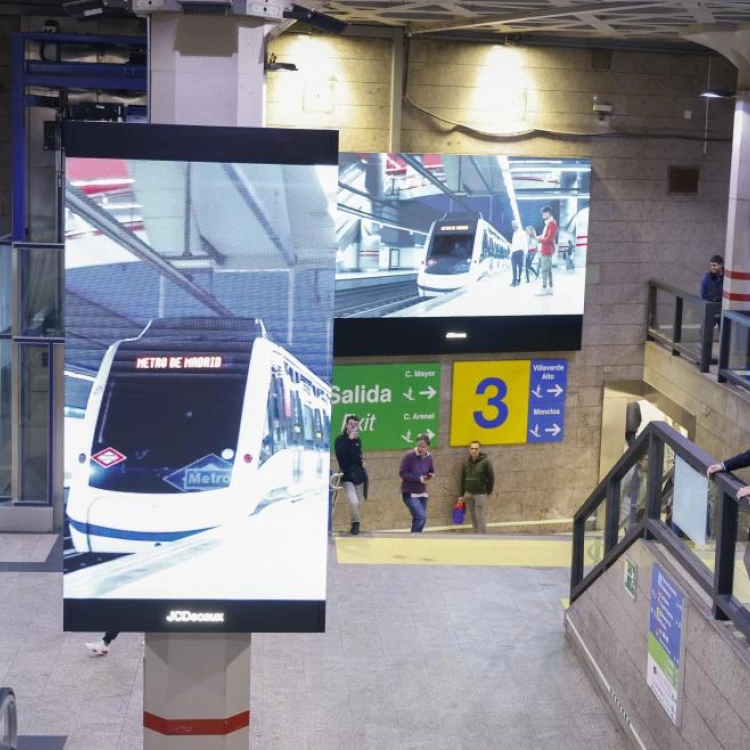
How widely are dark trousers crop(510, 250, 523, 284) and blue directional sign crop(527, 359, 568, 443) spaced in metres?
1.15

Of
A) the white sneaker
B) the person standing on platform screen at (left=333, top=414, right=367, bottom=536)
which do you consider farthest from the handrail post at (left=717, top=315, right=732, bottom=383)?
the white sneaker

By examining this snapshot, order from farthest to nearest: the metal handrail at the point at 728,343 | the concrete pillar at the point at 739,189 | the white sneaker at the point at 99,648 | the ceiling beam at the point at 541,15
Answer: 1. the concrete pillar at the point at 739,189
2. the metal handrail at the point at 728,343
3. the ceiling beam at the point at 541,15
4. the white sneaker at the point at 99,648

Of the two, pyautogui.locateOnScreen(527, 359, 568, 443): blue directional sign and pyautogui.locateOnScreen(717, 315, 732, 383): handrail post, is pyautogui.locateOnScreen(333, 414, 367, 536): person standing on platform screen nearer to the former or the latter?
pyautogui.locateOnScreen(717, 315, 732, 383): handrail post

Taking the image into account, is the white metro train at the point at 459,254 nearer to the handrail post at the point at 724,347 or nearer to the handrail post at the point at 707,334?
the handrail post at the point at 707,334

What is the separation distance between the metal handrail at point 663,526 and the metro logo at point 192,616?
2280 mm

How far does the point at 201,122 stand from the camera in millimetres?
5312

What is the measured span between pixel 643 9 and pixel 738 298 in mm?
3786

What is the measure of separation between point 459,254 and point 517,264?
0.78 metres

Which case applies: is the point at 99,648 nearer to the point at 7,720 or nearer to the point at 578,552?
the point at 7,720

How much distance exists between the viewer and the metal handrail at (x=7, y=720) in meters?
6.04

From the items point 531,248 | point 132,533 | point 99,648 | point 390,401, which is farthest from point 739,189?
point 132,533

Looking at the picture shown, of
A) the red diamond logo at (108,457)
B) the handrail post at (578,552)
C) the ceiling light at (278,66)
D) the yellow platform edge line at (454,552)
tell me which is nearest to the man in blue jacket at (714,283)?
the yellow platform edge line at (454,552)

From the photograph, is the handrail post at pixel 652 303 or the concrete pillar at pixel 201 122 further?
the handrail post at pixel 652 303

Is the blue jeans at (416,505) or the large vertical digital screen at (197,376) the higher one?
the large vertical digital screen at (197,376)
